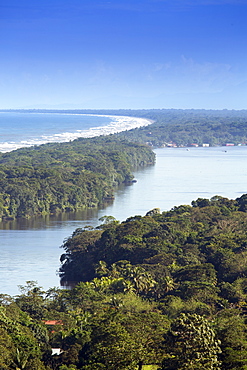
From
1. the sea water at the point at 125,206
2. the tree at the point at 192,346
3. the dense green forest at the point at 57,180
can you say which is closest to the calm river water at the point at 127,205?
the sea water at the point at 125,206

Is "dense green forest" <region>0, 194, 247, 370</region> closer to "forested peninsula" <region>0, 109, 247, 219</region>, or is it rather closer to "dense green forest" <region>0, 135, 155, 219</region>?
"dense green forest" <region>0, 135, 155, 219</region>

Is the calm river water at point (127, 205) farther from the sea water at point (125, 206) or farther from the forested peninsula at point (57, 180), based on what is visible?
the forested peninsula at point (57, 180)

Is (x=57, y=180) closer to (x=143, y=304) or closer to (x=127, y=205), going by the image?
(x=127, y=205)

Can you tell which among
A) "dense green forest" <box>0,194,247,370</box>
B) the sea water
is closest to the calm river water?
the sea water

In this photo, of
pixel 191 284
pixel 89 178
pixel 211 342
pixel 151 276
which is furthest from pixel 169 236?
pixel 89 178

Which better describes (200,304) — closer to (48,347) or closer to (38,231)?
(48,347)
